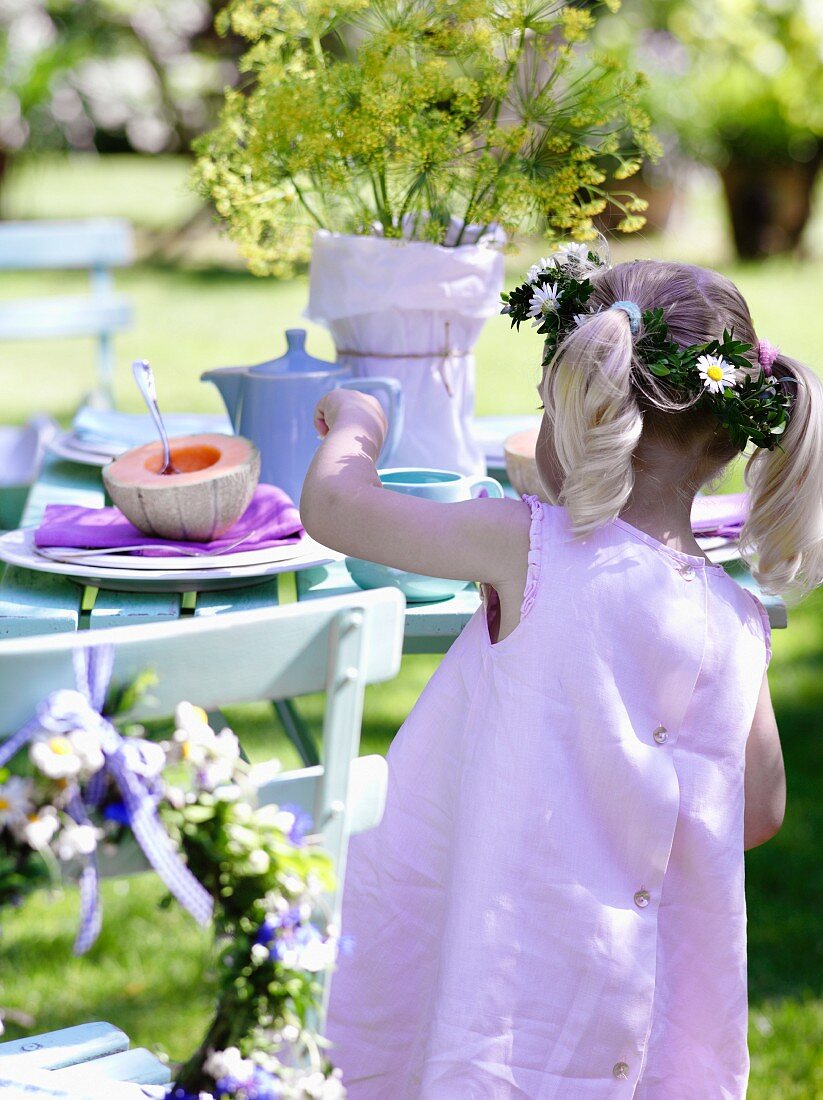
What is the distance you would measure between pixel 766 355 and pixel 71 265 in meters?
3.42

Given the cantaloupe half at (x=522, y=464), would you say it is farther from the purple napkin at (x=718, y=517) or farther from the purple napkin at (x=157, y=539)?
the purple napkin at (x=157, y=539)

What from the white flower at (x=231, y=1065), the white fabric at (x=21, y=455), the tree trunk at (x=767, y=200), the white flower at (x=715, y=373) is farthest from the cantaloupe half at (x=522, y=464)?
the tree trunk at (x=767, y=200)

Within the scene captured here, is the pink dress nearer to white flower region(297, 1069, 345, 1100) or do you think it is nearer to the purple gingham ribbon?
white flower region(297, 1069, 345, 1100)

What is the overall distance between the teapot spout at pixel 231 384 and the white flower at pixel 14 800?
1037 millimetres

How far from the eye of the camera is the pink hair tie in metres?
1.32

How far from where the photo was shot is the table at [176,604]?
141cm

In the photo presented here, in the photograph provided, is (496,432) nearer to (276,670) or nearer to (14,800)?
(276,670)

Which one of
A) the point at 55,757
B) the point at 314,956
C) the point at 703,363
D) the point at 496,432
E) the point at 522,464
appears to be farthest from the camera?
the point at 496,432

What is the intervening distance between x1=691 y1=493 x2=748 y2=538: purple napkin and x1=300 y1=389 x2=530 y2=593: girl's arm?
444 millimetres

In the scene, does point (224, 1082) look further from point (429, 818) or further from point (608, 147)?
point (608, 147)

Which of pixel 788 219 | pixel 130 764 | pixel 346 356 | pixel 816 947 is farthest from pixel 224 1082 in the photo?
pixel 788 219

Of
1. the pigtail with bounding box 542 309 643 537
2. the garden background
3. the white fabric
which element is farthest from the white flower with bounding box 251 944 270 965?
the white fabric

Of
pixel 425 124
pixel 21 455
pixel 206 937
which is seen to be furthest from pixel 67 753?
pixel 21 455

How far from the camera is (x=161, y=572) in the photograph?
1.46m
